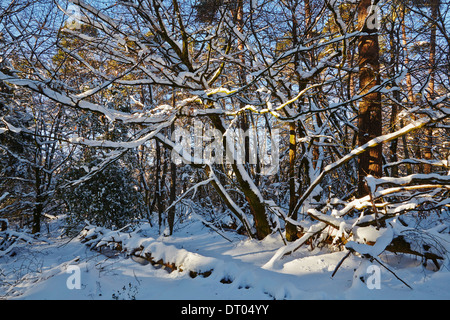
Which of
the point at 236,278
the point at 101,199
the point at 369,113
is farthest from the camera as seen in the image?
the point at 101,199

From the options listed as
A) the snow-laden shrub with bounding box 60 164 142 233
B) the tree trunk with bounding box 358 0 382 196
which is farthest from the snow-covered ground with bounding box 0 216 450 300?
the snow-laden shrub with bounding box 60 164 142 233

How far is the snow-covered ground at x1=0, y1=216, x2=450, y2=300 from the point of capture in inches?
126

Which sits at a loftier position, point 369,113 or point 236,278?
point 369,113

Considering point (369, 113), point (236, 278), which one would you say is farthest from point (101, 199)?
point (369, 113)

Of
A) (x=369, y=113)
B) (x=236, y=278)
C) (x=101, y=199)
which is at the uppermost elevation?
(x=369, y=113)

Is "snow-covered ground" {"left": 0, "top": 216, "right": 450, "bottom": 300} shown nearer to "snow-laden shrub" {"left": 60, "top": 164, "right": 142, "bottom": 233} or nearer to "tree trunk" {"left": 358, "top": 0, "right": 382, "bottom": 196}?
"tree trunk" {"left": 358, "top": 0, "right": 382, "bottom": 196}

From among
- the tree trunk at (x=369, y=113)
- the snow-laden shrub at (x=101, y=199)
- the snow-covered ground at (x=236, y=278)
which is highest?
the tree trunk at (x=369, y=113)

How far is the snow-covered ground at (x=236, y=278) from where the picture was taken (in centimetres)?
319

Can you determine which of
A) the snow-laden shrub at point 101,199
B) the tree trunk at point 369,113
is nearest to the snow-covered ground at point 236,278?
the tree trunk at point 369,113

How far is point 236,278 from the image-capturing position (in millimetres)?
3799

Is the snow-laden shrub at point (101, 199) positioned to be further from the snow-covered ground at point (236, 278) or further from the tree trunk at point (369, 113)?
the tree trunk at point (369, 113)

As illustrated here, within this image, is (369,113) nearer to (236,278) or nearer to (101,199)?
(236,278)

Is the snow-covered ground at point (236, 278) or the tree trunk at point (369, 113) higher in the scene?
the tree trunk at point (369, 113)

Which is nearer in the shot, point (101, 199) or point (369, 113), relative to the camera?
point (369, 113)
